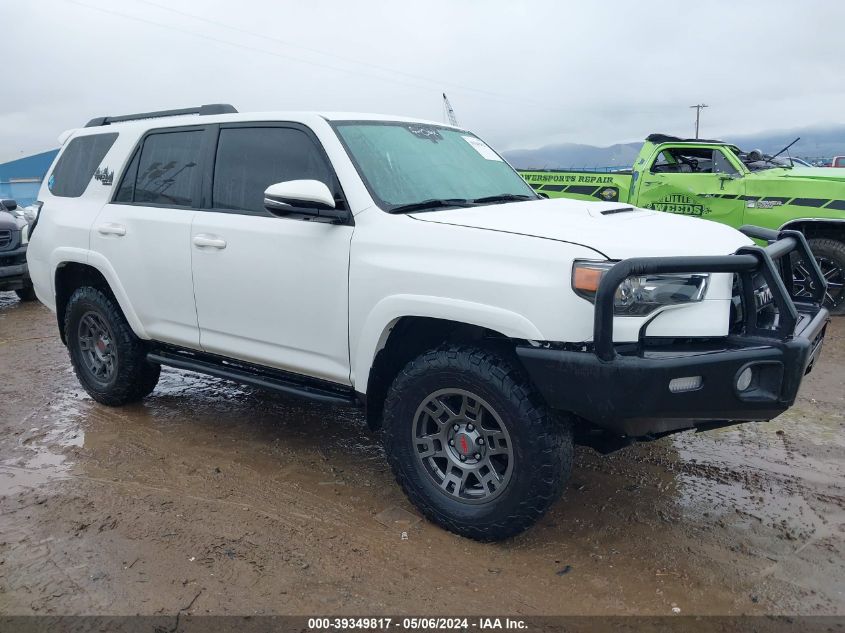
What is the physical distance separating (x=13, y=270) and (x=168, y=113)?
5.53 metres

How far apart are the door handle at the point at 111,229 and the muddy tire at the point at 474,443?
7.43 feet

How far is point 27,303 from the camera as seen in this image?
9570mm

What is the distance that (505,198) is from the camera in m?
3.86

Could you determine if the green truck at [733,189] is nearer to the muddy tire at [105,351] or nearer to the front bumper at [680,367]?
the front bumper at [680,367]

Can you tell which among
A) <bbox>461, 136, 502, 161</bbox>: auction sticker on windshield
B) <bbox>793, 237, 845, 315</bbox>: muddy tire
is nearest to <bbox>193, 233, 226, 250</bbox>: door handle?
<bbox>461, 136, 502, 161</bbox>: auction sticker on windshield

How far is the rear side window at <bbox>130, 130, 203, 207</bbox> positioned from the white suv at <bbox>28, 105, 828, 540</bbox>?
0.05 feet

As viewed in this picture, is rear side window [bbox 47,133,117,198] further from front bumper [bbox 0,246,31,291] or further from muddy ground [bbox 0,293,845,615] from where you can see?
front bumper [bbox 0,246,31,291]

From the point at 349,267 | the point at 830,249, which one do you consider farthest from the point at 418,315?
the point at 830,249

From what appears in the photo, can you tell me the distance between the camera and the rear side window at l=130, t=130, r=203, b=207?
412cm

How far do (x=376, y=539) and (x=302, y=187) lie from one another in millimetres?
1640

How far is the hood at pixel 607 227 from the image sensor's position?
274 centimetres

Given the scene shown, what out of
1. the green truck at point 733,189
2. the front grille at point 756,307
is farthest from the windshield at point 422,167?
the green truck at point 733,189

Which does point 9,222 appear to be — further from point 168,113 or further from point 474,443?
point 474,443

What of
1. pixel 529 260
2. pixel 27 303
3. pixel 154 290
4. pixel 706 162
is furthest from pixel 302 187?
Answer: pixel 27 303
